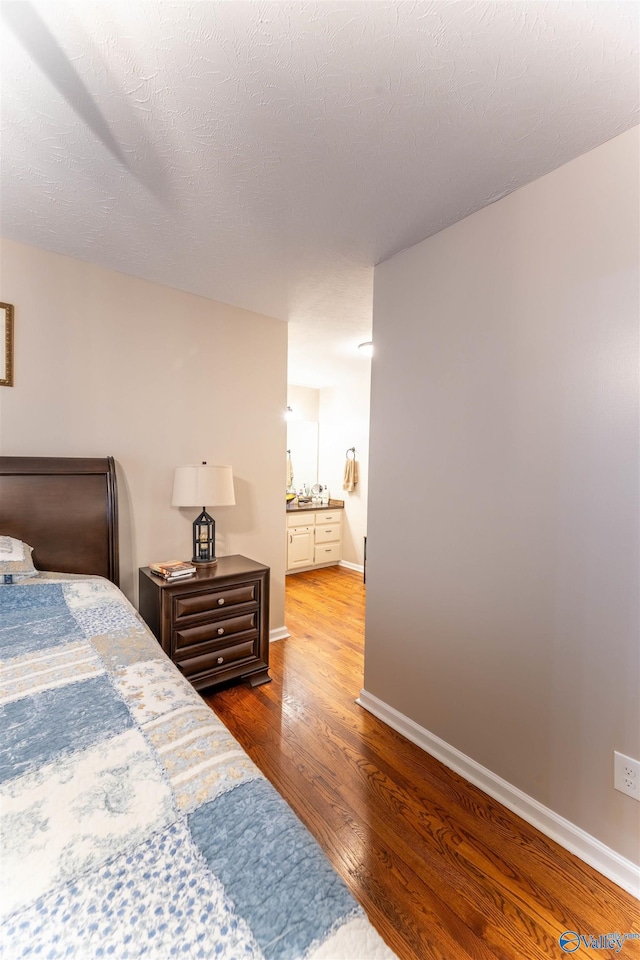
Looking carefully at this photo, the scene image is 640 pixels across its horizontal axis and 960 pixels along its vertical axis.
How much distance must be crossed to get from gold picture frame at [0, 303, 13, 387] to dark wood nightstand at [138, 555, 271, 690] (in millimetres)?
1278

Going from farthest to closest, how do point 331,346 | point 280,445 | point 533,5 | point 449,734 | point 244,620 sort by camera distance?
point 331,346, point 280,445, point 244,620, point 449,734, point 533,5

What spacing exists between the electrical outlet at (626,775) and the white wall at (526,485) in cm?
3

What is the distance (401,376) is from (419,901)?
205cm

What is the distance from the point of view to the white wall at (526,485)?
1378 mm

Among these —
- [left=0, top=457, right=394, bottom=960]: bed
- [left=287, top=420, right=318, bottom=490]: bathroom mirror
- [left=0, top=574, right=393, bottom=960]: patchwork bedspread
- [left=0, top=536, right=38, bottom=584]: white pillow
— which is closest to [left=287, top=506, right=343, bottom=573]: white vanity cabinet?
[left=287, top=420, right=318, bottom=490]: bathroom mirror

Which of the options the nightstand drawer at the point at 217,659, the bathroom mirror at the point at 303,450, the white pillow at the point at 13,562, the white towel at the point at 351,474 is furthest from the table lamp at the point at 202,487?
the bathroom mirror at the point at 303,450

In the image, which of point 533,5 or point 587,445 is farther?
point 587,445

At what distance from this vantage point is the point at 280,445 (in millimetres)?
3203

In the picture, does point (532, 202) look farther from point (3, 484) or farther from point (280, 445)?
point (3, 484)

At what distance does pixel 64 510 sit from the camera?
7.11 ft

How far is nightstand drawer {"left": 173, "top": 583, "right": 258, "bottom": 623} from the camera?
227 cm

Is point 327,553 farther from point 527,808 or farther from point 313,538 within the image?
point 527,808

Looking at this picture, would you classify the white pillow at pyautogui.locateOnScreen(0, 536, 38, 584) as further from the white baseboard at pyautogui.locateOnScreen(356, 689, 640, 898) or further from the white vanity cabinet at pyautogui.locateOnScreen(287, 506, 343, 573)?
the white vanity cabinet at pyautogui.locateOnScreen(287, 506, 343, 573)

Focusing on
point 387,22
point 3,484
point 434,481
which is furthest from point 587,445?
point 3,484
